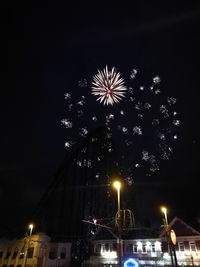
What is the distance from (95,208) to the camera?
5459 centimetres

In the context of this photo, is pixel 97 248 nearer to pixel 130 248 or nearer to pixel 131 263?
pixel 130 248

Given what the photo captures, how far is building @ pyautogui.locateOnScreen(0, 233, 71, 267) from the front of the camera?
5278cm

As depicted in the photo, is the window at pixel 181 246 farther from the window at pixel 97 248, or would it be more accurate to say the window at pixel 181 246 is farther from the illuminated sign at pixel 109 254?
the window at pixel 97 248

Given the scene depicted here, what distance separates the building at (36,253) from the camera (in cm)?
5278

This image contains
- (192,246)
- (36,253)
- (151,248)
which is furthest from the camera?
(36,253)

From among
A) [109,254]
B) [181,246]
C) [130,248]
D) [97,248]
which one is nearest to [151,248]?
[130,248]

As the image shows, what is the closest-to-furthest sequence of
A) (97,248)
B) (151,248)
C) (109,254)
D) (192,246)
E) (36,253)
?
(192,246) < (151,248) < (109,254) < (97,248) < (36,253)

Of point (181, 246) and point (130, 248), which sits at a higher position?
point (181, 246)

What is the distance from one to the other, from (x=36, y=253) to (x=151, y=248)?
2611 cm

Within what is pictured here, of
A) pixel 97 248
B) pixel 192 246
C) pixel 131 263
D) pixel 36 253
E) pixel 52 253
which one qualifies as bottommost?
pixel 131 263

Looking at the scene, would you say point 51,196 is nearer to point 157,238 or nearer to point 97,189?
point 97,189

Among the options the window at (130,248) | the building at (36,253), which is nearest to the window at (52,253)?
the building at (36,253)

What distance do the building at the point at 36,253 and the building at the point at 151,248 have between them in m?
8.85

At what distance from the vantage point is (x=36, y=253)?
52.5 metres
